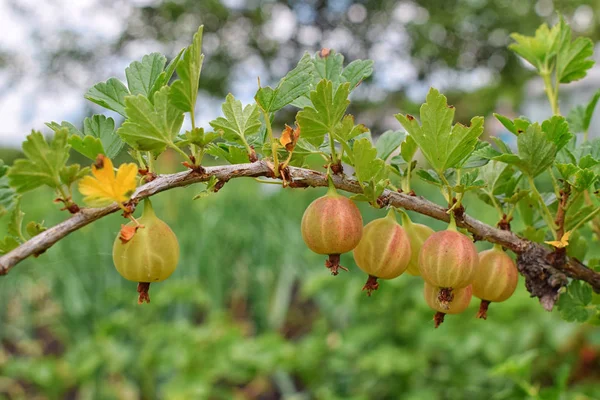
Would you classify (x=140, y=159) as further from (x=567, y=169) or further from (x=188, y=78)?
(x=567, y=169)

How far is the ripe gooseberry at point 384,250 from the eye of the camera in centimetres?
47

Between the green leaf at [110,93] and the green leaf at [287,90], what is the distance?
Answer: 0.12m

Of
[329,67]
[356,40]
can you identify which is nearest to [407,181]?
[329,67]

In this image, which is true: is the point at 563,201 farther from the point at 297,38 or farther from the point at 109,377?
the point at 297,38

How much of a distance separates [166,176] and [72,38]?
1195 cm

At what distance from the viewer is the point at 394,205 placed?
483 millimetres

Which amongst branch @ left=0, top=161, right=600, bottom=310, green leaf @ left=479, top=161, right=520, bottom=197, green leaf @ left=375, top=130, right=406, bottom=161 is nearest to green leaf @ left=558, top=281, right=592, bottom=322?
branch @ left=0, top=161, right=600, bottom=310

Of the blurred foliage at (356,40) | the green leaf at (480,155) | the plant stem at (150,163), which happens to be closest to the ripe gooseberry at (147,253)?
the plant stem at (150,163)

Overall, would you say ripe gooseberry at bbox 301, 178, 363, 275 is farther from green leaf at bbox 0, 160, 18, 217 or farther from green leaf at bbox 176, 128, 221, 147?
green leaf at bbox 0, 160, 18, 217

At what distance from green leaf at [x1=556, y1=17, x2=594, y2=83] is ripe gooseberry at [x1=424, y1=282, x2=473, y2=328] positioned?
0.93 ft

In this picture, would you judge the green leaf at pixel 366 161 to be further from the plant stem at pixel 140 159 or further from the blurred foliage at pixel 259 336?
the blurred foliage at pixel 259 336

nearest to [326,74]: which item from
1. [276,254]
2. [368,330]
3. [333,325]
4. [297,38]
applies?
[368,330]

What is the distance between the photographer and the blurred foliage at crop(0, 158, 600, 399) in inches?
64.9

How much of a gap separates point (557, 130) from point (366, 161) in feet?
0.55
